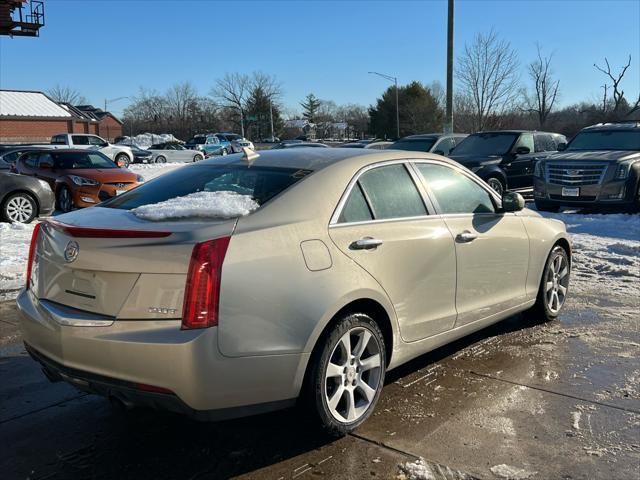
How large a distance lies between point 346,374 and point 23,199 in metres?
10.5

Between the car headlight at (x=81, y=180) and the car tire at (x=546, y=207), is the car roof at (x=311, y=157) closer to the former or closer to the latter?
the car tire at (x=546, y=207)

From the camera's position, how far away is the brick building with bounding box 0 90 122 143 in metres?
53.9

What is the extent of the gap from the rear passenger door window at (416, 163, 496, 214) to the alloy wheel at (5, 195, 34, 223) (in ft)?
32.5

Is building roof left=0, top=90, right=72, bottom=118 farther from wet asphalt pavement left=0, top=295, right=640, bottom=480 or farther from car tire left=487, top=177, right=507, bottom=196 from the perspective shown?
wet asphalt pavement left=0, top=295, right=640, bottom=480

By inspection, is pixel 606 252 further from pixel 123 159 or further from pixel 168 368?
pixel 123 159

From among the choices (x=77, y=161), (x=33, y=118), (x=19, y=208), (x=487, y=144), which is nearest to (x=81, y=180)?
(x=77, y=161)

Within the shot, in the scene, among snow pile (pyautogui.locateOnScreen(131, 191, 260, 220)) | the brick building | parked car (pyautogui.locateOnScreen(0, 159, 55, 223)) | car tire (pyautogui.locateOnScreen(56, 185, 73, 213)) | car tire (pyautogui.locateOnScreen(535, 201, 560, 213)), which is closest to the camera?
snow pile (pyautogui.locateOnScreen(131, 191, 260, 220))

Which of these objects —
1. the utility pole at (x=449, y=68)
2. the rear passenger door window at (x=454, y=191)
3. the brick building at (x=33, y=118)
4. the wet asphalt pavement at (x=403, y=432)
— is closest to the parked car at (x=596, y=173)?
the utility pole at (x=449, y=68)

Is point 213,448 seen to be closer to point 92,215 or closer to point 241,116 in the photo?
point 92,215

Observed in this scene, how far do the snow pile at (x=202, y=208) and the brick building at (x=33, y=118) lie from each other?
5640 centimetres

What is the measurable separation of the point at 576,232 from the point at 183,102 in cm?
8879

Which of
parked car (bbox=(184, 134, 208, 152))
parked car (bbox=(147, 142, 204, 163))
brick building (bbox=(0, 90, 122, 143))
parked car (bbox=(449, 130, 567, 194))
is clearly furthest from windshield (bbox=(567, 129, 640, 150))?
brick building (bbox=(0, 90, 122, 143))

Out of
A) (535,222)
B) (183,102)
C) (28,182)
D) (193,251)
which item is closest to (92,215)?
(193,251)

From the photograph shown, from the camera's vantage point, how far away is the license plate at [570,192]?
485 inches
